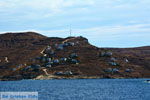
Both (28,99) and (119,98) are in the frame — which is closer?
(28,99)

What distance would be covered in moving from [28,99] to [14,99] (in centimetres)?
3862

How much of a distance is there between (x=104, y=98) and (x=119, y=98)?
17.1ft

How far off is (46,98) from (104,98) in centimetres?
2015

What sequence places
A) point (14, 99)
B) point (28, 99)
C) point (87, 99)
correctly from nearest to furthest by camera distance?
point (28, 99) < point (14, 99) < point (87, 99)

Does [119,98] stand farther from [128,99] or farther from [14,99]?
[14,99]

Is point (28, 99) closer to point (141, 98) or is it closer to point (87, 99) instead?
point (87, 99)

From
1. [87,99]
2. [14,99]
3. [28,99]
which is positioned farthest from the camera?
[87,99]

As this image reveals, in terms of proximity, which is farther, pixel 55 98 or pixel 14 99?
pixel 55 98

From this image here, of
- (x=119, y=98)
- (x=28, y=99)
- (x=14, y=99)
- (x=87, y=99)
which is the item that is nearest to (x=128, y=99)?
(x=119, y=98)

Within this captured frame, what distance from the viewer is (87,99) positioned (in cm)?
12975

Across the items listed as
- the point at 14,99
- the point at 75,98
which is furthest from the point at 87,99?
the point at 14,99

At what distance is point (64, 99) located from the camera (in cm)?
13175

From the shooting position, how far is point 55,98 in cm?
13450

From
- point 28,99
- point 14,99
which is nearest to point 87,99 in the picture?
point 14,99
